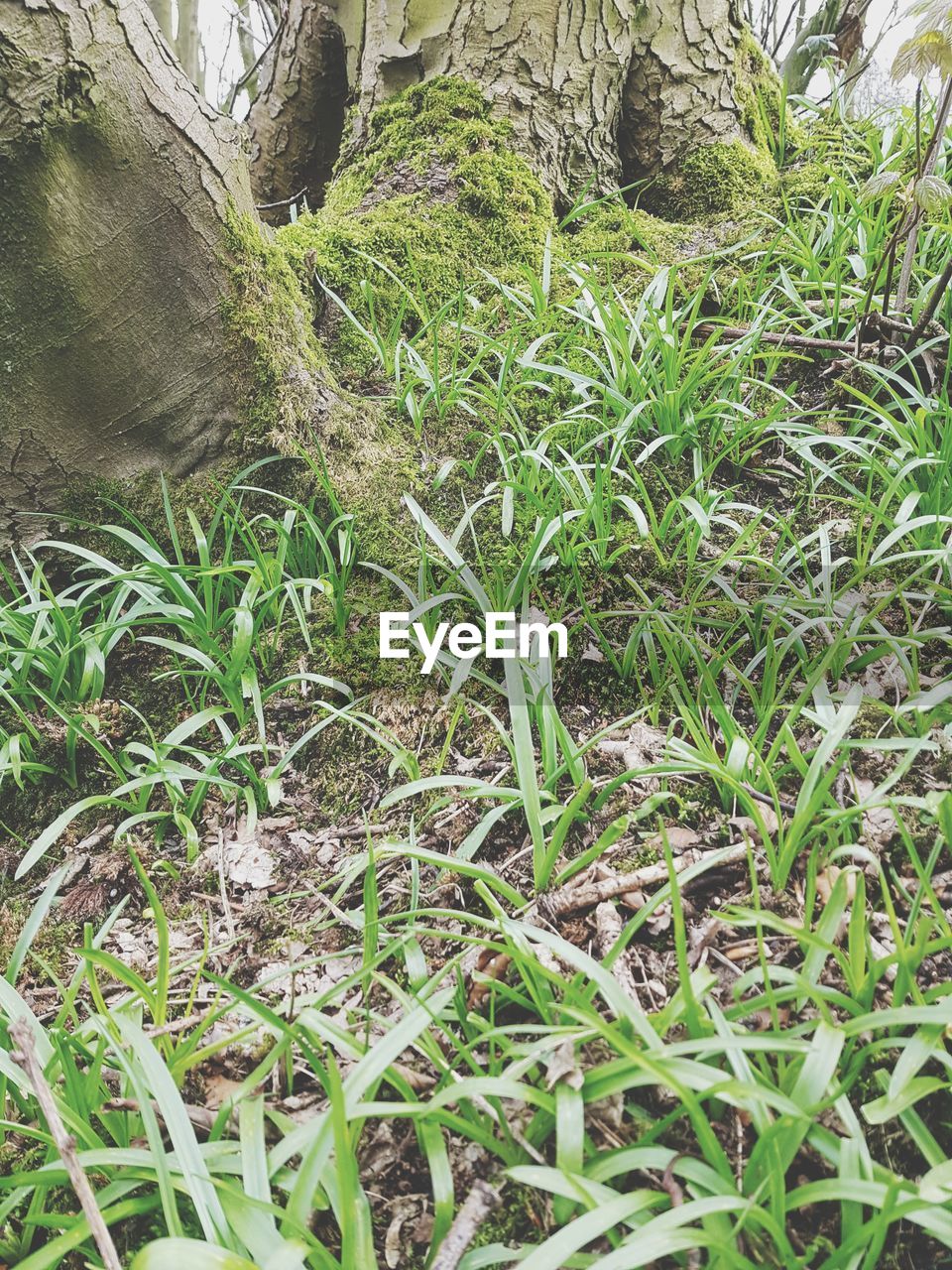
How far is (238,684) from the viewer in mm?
1519

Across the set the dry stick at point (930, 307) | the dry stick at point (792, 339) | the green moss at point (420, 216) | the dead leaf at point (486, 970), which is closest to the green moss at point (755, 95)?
the green moss at point (420, 216)

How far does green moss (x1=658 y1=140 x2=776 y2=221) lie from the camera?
258 centimetres

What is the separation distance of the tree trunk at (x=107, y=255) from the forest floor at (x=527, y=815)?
0.21m

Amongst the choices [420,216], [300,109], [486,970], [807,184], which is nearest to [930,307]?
[807,184]

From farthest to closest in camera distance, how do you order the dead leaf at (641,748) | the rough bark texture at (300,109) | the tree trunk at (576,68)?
the rough bark texture at (300,109) < the tree trunk at (576,68) < the dead leaf at (641,748)

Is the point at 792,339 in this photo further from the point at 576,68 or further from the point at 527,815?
the point at 527,815

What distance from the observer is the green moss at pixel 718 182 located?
8.48ft

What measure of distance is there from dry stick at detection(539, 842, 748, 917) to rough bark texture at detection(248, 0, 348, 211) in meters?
3.13

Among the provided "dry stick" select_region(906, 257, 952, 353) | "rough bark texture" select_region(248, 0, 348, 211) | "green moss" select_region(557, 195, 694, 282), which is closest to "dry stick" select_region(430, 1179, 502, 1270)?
"dry stick" select_region(906, 257, 952, 353)

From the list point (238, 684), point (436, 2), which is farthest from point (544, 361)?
point (436, 2)

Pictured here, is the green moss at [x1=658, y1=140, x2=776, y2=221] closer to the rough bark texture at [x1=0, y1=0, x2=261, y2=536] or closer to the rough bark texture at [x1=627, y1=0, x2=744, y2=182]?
the rough bark texture at [x1=627, y1=0, x2=744, y2=182]

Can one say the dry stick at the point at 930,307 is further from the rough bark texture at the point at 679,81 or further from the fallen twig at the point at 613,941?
the fallen twig at the point at 613,941

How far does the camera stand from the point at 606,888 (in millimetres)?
1081

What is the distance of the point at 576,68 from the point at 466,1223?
3.10 meters
